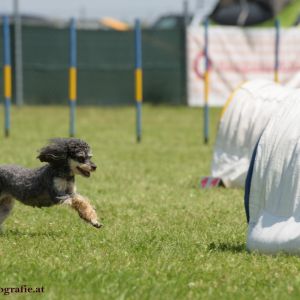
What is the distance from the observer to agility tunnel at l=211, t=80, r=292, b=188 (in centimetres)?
1160

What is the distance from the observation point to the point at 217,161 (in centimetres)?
1229

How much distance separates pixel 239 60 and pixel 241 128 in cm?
1140

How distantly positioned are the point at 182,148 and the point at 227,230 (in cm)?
914

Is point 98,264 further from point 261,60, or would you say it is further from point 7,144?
point 261,60

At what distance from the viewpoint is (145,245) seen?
23.9 ft

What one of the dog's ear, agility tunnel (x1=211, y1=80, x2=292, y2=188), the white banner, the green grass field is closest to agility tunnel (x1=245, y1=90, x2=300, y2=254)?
the green grass field

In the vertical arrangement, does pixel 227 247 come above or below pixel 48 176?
below

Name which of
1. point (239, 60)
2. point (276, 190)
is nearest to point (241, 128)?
point (276, 190)

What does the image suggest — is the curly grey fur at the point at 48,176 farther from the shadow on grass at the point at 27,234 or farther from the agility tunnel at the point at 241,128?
the agility tunnel at the point at 241,128

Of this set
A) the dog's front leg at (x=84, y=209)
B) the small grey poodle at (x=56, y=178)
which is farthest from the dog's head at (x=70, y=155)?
the dog's front leg at (x=84, y=209)

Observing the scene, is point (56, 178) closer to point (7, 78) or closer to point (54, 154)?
point (54, 154)

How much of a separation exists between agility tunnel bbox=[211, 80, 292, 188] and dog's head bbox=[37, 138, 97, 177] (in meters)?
4.14

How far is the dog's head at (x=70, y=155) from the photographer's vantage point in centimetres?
770

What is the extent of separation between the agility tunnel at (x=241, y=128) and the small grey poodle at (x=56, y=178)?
415 centimetres
